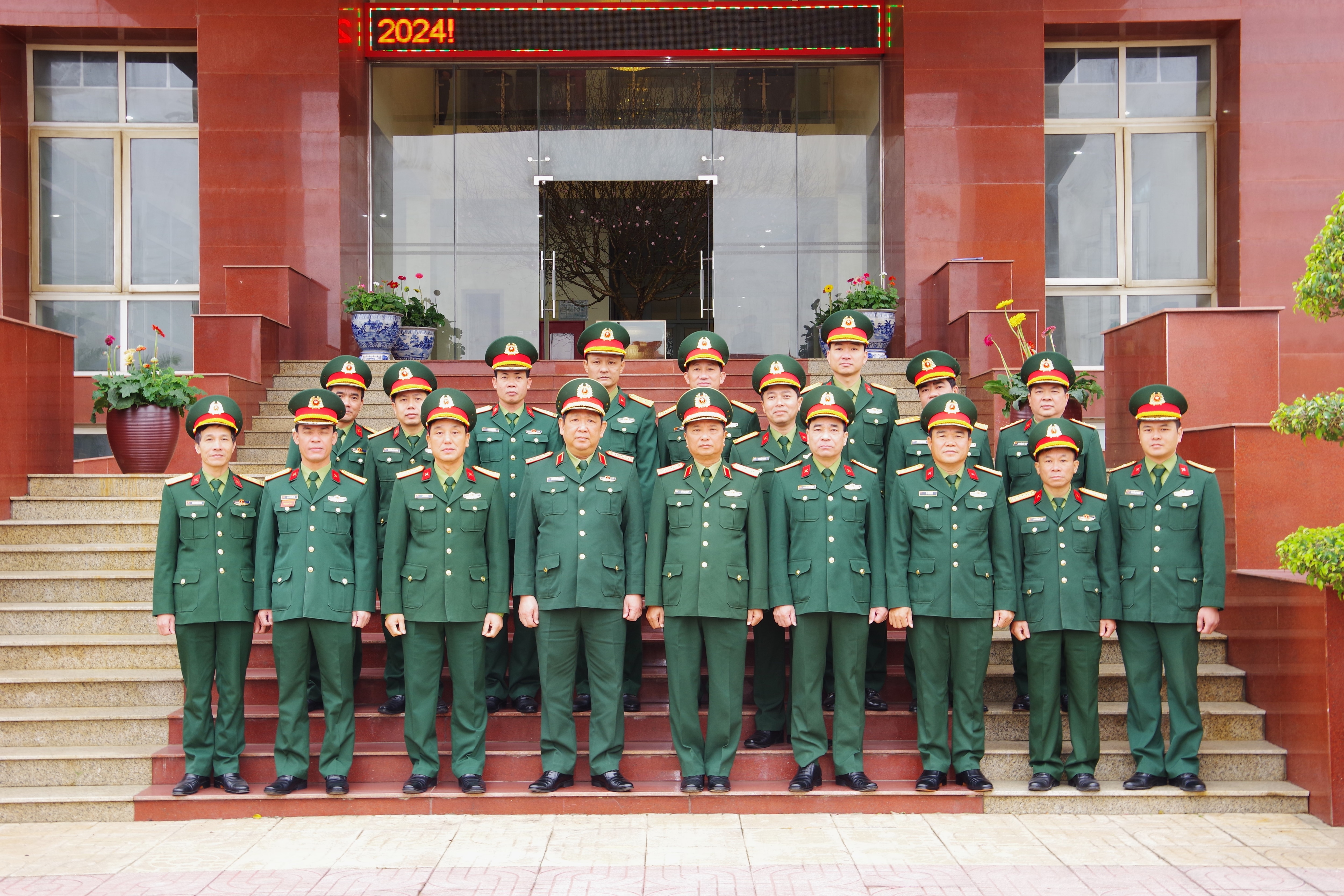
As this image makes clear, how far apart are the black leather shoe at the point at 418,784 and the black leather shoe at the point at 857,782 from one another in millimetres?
1941

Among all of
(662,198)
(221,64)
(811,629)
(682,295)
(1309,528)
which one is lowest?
(811,629)

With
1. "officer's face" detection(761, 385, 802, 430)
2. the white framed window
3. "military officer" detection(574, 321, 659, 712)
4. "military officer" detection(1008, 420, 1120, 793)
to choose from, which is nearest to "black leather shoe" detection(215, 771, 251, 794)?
"military officer" detection(574, 321, 659, 712)

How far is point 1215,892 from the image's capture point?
4.56 m

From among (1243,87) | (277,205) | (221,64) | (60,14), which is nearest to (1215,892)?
(1243,87)

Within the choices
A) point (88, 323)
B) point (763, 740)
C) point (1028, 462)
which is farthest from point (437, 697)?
point (88, 323)

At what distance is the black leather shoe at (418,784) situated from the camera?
18.8ft

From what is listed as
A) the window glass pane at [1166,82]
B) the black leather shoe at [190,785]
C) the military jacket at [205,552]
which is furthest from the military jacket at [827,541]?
the window glass pane at [1166,82]

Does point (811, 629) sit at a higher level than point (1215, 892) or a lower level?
higher

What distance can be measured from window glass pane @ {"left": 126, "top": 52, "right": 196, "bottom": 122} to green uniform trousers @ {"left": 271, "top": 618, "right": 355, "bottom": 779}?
9.61 metres

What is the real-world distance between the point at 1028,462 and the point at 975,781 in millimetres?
1766

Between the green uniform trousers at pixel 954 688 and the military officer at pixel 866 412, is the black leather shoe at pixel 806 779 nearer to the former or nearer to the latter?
the green uniform trousers at pixel 954 688

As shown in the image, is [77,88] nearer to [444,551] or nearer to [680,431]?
[680,431]

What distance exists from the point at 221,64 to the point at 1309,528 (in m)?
11.3

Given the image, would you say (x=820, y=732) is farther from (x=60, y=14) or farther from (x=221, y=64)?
(x=60, y=14)
